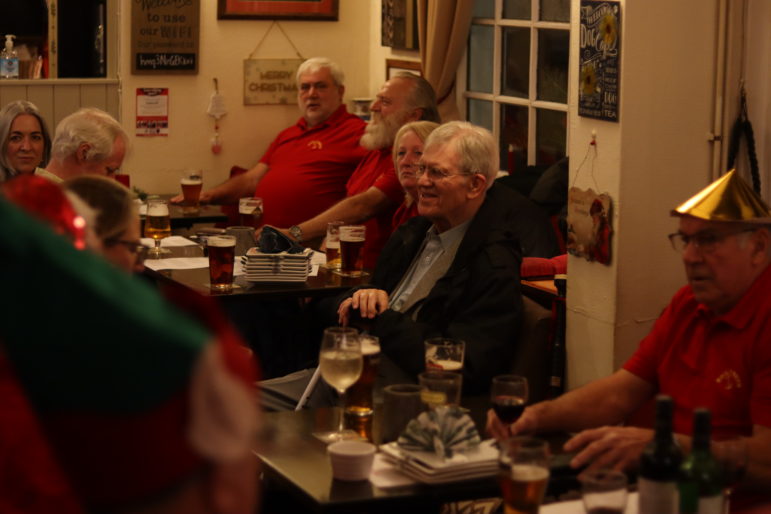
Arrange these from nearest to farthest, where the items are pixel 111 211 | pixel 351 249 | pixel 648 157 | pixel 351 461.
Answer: pixel 111 211, pixel 351 461, pixel 648 157, pixel 351 249

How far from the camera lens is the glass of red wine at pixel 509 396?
243 centimetres

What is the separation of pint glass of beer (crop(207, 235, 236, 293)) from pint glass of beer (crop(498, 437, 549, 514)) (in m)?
2.11

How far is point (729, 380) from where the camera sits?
2.43m

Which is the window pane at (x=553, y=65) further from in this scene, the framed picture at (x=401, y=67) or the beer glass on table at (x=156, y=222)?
the beer glass on table at (x=156, y=222)

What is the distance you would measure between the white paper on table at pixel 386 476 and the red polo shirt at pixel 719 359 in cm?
66

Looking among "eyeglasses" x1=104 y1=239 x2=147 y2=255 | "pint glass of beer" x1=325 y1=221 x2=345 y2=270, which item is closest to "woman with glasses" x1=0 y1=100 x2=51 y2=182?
"pint glass of beer" x1=325 y1=221 x2=345 y2=270

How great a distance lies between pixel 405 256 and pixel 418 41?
2.71 meters

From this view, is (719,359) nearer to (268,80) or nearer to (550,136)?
(550,136)

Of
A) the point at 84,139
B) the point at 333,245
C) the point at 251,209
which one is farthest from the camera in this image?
the point at 251,209

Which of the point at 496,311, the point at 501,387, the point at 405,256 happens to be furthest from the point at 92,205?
the point at 405,256

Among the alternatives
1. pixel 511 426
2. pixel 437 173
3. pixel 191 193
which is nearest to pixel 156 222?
pixel 191 193

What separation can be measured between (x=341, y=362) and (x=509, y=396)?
0.36m

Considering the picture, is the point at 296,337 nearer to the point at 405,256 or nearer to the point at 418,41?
the point at 405,256

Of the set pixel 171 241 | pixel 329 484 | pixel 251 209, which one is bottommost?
pixel 329 484
